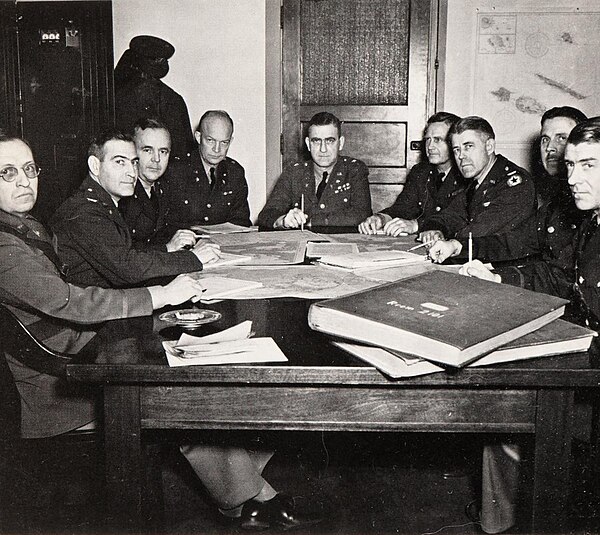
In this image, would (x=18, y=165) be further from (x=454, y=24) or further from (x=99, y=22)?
(x=454, y=24)

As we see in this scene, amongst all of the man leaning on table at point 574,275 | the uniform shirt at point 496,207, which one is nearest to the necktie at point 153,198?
the uniform shirt at point 496,207

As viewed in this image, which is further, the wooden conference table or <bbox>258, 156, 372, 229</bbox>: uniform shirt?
<bbox>258, 156, 372, 229</bbox>: uniform shirt

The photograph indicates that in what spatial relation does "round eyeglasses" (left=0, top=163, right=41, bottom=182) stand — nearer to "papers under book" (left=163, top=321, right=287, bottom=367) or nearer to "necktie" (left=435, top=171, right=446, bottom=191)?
"papers under book" (left=163, top=321, right=287, bottom=367)

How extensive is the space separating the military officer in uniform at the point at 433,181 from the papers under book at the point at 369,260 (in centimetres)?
129

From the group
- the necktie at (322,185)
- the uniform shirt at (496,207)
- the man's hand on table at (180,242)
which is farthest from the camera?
the necktie at (322,185)

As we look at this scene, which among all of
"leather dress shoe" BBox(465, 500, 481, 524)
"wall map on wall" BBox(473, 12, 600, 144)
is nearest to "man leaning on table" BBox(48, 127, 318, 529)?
"leather dress shoe" BBox(465, 500, 481, 524)

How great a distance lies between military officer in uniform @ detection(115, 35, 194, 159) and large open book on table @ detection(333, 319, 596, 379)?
2958mm

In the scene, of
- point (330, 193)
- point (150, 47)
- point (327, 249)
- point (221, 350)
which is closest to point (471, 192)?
point (330, 193)

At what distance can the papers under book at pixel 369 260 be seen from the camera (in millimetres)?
1915

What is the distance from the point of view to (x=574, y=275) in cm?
173

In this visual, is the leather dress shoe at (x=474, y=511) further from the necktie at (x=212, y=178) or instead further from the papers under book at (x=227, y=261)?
the necktie at (x=212, y=178)

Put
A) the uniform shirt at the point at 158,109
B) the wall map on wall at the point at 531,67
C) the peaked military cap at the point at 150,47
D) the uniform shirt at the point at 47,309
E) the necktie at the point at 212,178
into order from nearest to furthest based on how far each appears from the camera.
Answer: the uniform shirt at the point at 47,309 < the necktie at the point at 212,178 < the uniform shirt at the point at 158,109 < the peaked military cap at the point at 150,47 < the wall map on wall at the point at 531,67

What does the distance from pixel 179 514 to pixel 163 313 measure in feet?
2.85

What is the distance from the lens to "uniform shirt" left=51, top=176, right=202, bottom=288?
1.92 m
